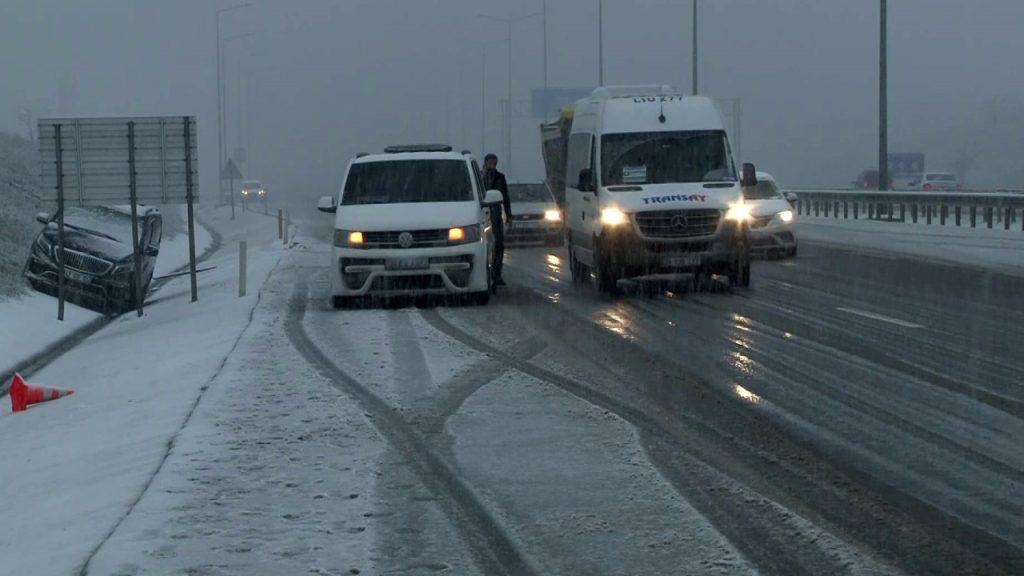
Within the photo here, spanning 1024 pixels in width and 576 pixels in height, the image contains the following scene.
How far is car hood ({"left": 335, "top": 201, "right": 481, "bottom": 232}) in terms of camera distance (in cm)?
1734

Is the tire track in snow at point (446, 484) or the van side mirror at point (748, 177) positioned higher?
the van side mirror at point (748, 177)

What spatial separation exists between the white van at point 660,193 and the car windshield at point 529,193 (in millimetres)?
12517

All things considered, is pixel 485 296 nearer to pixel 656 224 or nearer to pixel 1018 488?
pixel 656 224

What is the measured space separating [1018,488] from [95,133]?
15340 mm

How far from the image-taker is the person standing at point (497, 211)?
747 inches

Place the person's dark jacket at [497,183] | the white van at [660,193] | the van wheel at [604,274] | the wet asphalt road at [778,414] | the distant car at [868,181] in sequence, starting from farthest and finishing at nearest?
the distant car at [868,181] < the person's dark jacket at [497,183] < the van wheel at [604,274] < the white van at [660,193] < the wet asphalt road at [778,414]

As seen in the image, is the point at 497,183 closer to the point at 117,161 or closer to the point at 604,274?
the point at 604,274

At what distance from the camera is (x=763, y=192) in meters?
26.6

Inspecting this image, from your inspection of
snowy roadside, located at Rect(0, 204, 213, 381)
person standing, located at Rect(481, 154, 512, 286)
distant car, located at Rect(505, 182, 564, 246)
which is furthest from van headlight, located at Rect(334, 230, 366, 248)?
distant car, located at Rect(505, 182, 564, 246)

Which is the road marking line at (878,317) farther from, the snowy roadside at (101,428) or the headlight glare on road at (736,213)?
the snowy roadside at (101,428)

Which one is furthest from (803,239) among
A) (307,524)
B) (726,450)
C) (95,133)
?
(307,524)

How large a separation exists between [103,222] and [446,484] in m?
17.7

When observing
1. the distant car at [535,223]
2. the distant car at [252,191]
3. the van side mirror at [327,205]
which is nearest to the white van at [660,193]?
the van side mirror at [327,205]

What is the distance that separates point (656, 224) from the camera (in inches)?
728
